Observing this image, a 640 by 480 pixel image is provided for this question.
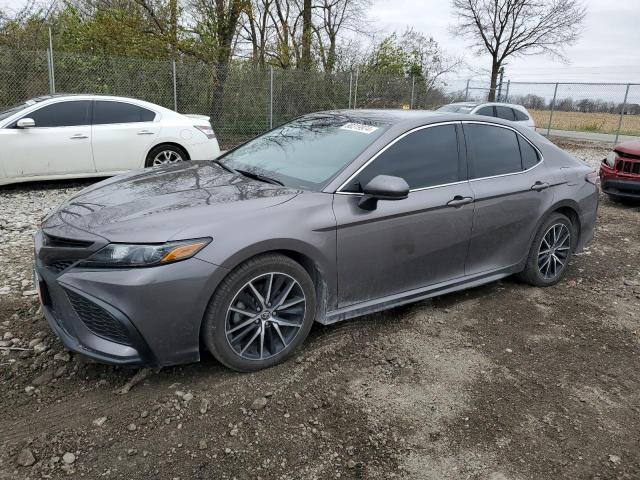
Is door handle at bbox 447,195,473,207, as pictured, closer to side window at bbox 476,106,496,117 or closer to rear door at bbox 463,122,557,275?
rear door at bbox 463,122,557,275

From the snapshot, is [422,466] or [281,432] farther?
[281,432]

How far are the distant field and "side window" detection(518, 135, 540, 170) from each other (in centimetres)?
2054

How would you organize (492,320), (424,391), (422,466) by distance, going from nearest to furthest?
(422,466) → (424,391) → (492,320)

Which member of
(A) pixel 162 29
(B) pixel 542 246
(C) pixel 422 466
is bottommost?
(C) pixel 422 466

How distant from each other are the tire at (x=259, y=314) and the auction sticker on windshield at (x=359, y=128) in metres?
1.20

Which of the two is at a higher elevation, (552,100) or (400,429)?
(552,100)

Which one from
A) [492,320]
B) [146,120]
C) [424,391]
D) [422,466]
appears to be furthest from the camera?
[146,120]

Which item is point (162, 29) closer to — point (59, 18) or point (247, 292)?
point (59, 18)

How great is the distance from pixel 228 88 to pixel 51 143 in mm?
7783

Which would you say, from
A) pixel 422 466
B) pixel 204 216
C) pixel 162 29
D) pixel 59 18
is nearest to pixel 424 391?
pixel 422 466

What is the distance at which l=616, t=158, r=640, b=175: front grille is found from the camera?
7.92 metres

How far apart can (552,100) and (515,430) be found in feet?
74.4

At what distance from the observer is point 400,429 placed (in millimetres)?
2666

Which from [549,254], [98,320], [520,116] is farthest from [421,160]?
[520,116]
